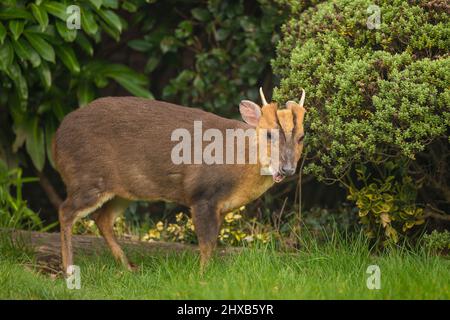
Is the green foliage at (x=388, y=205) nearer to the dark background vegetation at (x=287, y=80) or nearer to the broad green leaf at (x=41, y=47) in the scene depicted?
the dark background vegetation at (x=287, y=80)

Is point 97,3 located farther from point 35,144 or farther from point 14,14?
point 35,144

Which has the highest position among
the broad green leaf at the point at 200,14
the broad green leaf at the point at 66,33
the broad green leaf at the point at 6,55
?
the broad green leaf at the point at 200,14

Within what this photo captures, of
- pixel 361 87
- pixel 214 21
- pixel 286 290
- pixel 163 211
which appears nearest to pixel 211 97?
pixel 214 21

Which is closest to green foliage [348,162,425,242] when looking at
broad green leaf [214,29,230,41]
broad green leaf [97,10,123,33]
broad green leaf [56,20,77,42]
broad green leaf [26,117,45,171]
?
broad green leaf [214,29,230,41]

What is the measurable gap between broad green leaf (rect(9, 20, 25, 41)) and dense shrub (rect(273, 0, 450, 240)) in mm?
2438

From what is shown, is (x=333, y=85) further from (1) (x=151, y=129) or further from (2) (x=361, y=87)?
(1) (x=151, y=129)

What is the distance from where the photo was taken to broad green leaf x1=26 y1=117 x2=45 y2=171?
1000cm

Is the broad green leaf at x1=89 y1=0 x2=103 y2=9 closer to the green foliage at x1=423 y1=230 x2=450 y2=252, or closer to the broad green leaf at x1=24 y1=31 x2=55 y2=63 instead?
the broad green leaf at x1=24 y1=31 x2=55 y2=63

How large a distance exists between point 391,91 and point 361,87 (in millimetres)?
262

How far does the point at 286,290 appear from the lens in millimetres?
6719

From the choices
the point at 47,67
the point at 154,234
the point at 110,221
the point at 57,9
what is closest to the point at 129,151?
the point at 110,221

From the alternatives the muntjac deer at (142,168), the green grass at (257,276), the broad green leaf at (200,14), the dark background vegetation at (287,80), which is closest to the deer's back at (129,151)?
the muntjac deer at (142,168)

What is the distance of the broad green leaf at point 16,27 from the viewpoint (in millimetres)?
8883

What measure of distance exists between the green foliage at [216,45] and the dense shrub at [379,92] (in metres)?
1.44
